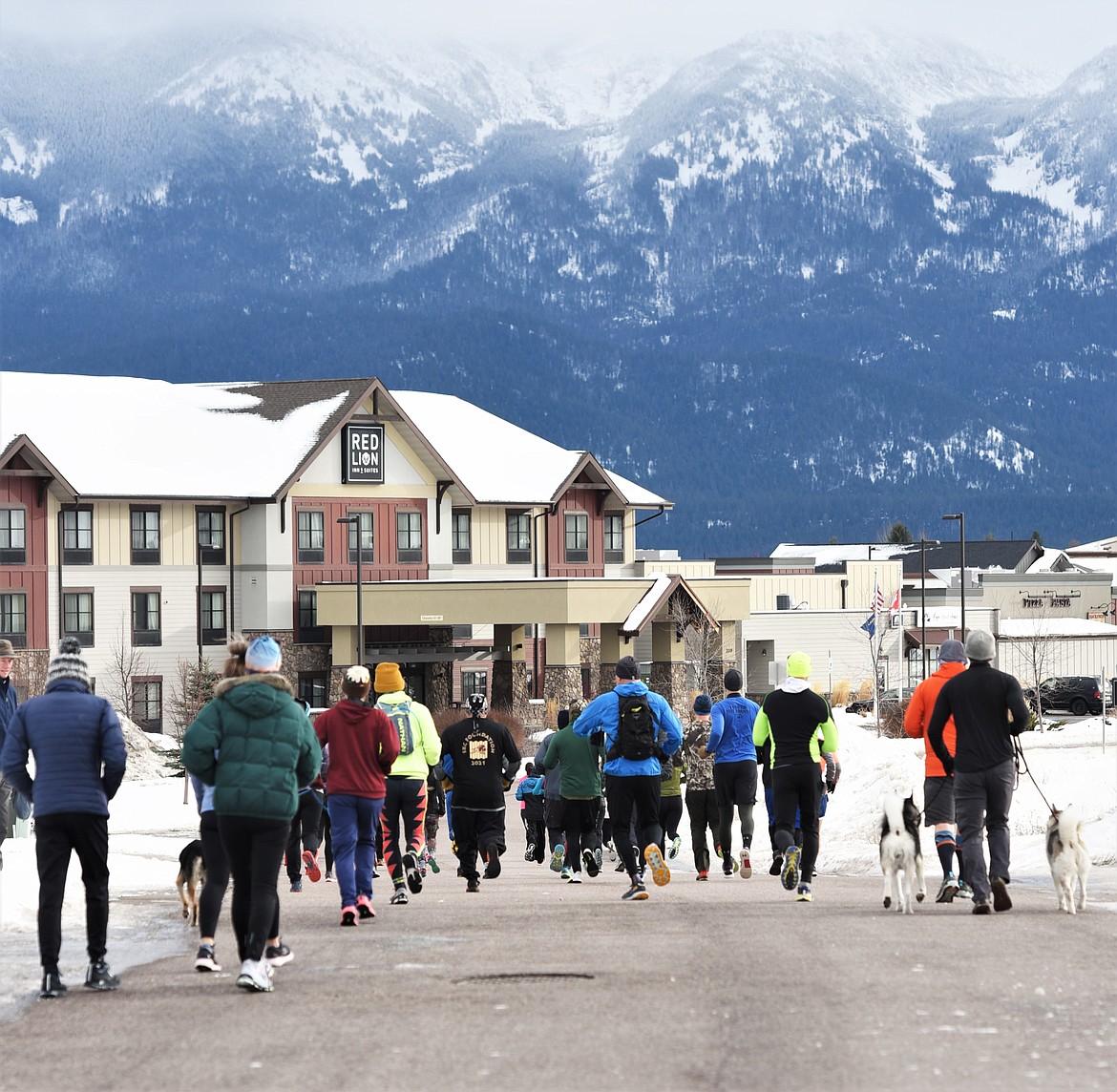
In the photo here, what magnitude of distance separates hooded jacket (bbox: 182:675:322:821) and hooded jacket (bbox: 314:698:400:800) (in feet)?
10.2

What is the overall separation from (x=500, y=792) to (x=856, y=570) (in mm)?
71273

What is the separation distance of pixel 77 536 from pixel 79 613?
2289mm

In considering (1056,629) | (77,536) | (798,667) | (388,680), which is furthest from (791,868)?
(1056,629)

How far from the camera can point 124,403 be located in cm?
6744

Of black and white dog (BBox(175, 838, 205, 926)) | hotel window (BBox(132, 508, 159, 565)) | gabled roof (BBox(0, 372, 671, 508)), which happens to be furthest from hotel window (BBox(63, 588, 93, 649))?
black and white dog (BBox(175, 838, 205, 926))

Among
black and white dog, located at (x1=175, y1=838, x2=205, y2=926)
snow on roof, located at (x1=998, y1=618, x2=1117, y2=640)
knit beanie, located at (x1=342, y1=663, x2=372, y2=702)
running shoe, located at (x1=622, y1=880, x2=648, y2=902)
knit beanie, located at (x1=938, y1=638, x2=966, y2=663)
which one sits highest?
snow on roof, located at (x1=998, y1=618, x2=1117, y2=640)

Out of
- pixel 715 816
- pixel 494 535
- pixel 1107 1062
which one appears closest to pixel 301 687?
pixel 494 535

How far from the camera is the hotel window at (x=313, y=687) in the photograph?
209 ft

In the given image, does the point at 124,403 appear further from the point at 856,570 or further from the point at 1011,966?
the point at 1011,966

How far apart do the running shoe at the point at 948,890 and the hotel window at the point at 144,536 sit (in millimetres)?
49442

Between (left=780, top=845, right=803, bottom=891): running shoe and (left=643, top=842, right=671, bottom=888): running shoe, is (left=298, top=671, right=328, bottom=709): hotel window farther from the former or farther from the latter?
(left=780, top=845, right=803, bottom=891): running shoe

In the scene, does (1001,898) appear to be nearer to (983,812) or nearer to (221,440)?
(983,812)

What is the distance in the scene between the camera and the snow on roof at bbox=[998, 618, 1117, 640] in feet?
276

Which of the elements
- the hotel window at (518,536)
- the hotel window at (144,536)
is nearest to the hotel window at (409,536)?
the hotel window at (518,536)
